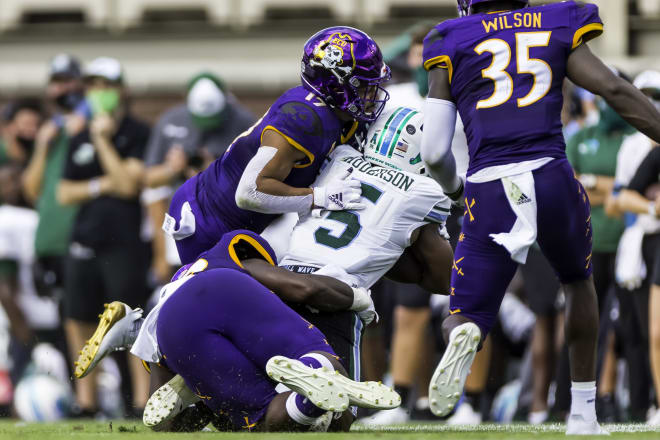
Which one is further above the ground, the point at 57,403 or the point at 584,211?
the point at 584,211

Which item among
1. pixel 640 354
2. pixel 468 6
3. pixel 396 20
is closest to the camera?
pixel 468 6

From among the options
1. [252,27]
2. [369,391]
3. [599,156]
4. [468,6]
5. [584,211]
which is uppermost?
[468,6]

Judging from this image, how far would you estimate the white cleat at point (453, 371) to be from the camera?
16.3 feet

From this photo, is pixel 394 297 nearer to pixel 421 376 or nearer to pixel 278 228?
pixel 421 376

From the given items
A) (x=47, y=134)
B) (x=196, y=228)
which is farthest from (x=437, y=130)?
(x=47, y=134)

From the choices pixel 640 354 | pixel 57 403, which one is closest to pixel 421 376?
pixel 640 354

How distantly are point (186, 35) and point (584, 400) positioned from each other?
13062 mm

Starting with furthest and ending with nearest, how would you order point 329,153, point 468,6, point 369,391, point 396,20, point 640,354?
1. point 396,20
2. point 640,354
3. point 329,153
4. point 468,6
5. point 369,391

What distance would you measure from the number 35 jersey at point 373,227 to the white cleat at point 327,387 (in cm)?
68

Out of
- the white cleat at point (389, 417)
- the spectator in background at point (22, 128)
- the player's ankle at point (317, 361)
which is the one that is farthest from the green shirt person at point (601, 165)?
the spectator in background at point (22, 128)

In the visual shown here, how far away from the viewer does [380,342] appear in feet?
29.3

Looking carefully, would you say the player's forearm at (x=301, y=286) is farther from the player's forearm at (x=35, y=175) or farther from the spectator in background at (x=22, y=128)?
the spectator in background at (x=22, y=128)

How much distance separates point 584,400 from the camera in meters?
5.23

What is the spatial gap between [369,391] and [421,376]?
3917mm
